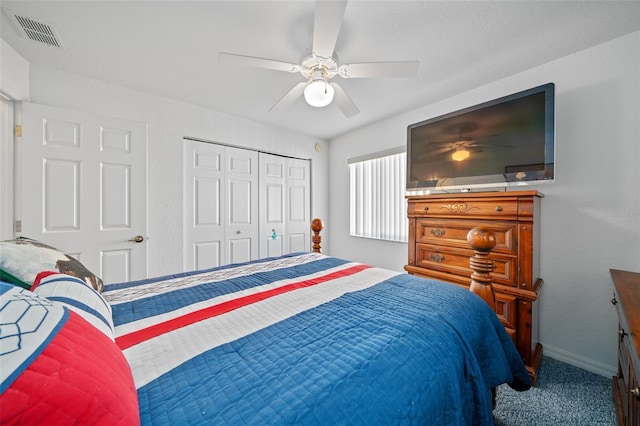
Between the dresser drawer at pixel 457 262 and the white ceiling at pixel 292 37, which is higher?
the white ceiling at pixel 292 37

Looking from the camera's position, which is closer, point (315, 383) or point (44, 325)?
point (44, 325)

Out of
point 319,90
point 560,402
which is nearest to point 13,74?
point 319,90

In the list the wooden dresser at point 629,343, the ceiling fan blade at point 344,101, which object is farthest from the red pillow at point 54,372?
the ceiling fan blade at point 344,101

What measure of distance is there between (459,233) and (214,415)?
2055 millimetres

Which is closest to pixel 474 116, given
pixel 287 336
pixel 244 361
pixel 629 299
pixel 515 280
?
pixel 515 280

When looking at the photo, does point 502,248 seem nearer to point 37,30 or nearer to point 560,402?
point 560,402

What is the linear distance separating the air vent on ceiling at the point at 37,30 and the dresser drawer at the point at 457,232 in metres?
3.11

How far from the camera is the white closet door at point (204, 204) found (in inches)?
112

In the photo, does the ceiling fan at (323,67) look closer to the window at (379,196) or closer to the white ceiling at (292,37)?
the white ceiling at (292,37)

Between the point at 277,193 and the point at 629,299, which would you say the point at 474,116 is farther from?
the point at 277,193

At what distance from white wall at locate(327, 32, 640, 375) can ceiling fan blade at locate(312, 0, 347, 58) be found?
187 centimetres

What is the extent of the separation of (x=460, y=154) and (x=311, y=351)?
2136mm

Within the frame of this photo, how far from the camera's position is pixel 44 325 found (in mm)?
449

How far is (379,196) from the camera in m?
3.43
